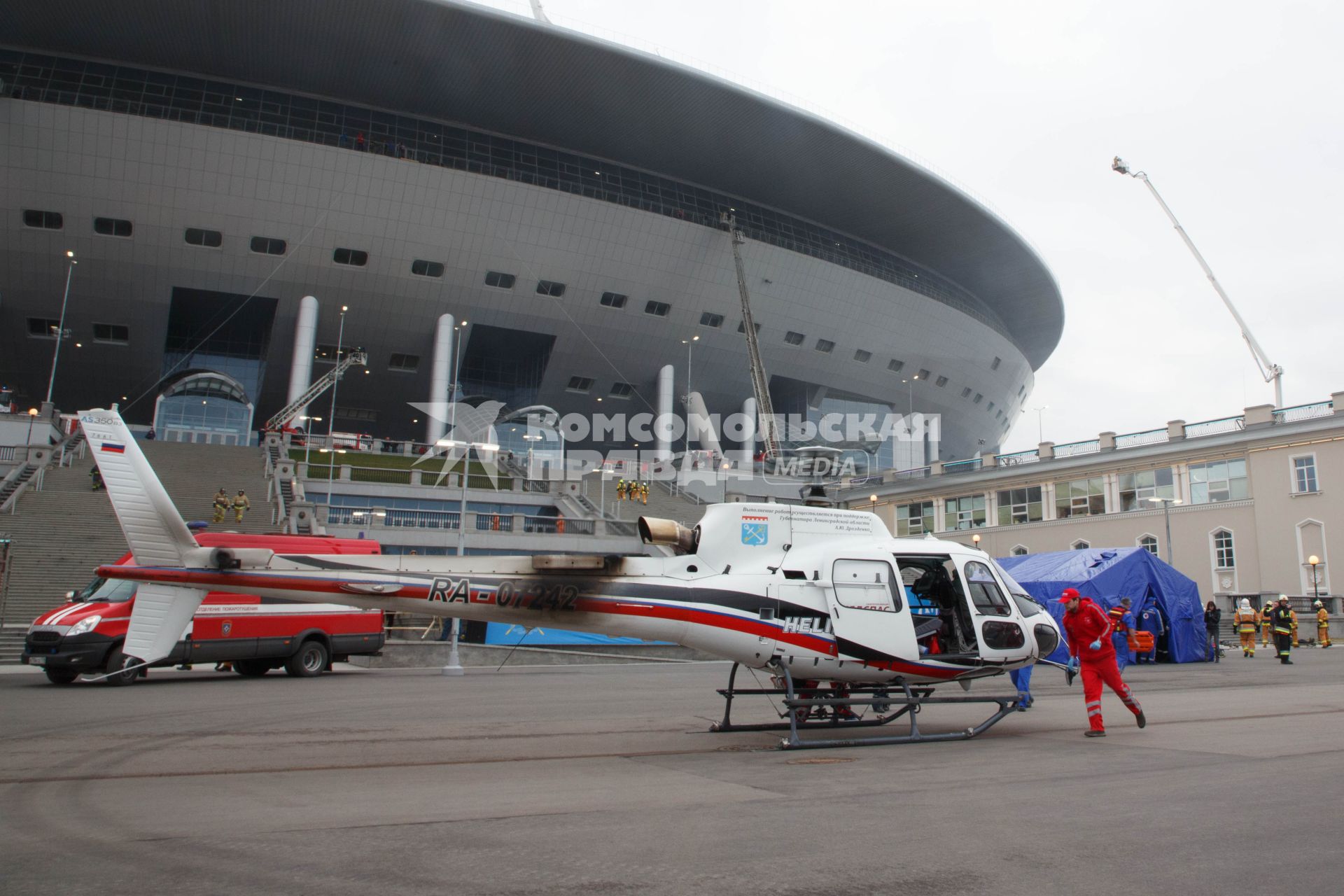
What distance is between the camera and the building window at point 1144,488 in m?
44.6

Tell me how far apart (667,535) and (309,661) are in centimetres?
1423

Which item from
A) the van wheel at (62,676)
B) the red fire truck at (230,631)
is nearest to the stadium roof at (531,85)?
the red fire truck at (230,631)

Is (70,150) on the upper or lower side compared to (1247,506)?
upper

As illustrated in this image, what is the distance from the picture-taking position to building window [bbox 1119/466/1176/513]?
146 feet

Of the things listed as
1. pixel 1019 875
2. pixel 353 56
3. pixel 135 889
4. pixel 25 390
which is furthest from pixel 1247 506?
pixel 25 390

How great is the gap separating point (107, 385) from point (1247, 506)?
7003 cm

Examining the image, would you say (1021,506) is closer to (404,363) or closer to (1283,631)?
(1283,631)

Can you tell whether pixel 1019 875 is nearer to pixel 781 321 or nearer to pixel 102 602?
pixel 102 602

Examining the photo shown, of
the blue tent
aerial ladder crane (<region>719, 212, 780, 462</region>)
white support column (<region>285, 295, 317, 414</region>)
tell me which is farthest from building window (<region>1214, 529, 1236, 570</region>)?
white support column (<region>285, 295, 317, 414</region>)

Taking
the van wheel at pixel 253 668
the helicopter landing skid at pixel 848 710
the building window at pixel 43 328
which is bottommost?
the van wheel at pixel 253 668

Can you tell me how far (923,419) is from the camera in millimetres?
82188

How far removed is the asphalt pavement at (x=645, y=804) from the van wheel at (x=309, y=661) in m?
6.92

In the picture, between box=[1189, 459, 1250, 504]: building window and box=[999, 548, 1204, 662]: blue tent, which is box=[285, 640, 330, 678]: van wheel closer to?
box=[999, 548, 1204, 662]: blue tent

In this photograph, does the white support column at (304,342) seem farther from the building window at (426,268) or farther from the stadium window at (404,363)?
the stadium window at (404,363)
